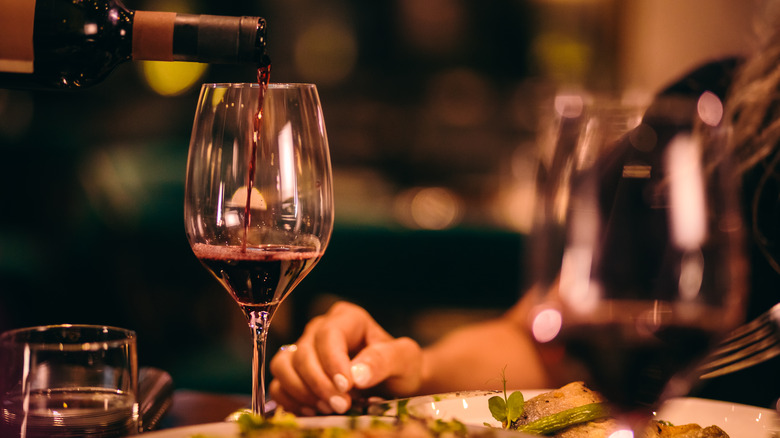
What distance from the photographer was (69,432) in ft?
2.06

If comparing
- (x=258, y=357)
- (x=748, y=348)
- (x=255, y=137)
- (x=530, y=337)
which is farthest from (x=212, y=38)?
(x=748, y=348)

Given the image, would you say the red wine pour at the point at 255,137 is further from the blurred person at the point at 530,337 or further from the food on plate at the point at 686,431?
the food on plate at the point at 686,431

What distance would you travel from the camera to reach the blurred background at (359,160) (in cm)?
244

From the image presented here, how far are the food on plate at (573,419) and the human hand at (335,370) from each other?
18 cm

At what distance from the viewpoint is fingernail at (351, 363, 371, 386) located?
2.64ft

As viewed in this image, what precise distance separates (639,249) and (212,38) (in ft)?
1.53

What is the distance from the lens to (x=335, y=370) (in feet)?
2.63

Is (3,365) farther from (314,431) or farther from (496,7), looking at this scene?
(496,7)

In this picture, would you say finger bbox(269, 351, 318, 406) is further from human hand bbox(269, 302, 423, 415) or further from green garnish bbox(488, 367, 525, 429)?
green garnish bbox(488, 367, 525, 429)

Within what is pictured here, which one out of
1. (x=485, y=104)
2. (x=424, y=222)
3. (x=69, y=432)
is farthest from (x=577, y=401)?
(x=485, y=104)

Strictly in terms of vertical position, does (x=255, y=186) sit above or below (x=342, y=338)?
above

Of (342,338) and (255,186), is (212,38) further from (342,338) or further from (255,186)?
(342,338)

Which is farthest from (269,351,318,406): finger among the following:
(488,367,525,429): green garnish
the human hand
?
(488,367,525,429): green garnish

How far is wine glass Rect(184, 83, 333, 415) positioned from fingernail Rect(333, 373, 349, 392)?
11 cm
